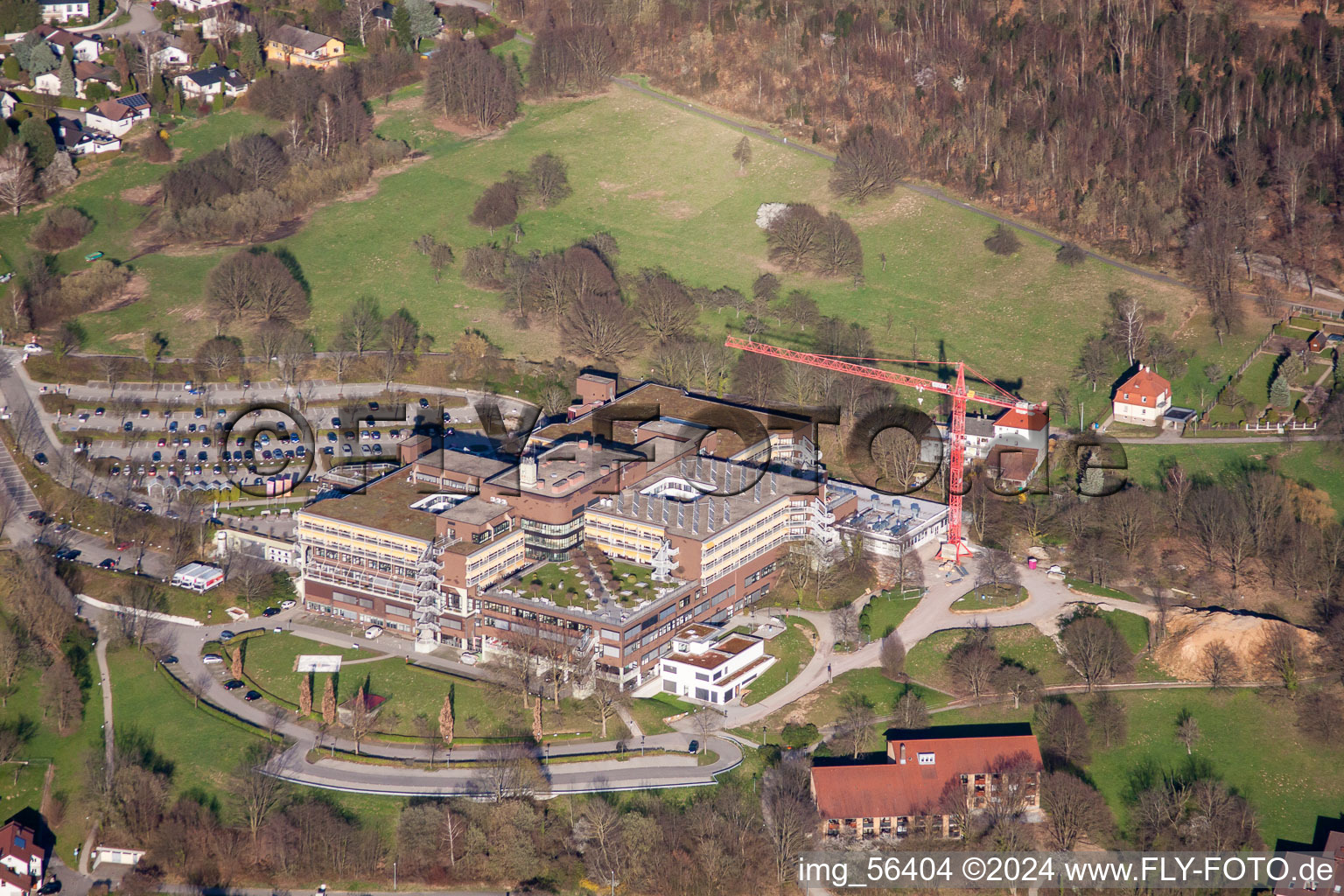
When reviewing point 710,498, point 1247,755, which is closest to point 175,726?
point 710,498

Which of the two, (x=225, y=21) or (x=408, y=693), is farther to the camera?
(x=225, y=21)

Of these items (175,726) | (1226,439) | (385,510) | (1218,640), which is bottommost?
(175,726)

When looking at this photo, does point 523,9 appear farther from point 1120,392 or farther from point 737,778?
point 737,778

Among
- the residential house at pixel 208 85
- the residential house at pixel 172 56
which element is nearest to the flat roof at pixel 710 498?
the residential house at pixel 208 85

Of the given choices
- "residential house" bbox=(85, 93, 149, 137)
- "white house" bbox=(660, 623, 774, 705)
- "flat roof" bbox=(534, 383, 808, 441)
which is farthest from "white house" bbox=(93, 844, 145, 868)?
"residential house" bbox=(85, 93, 149, 137)

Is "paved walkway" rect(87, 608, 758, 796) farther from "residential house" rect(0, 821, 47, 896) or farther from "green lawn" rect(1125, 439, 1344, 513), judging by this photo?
"green lawn" rect(1125, 439, 1344, 513)

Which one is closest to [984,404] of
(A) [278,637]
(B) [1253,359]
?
(B) [1253,359]

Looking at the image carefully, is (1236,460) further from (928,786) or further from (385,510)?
(385,510)
